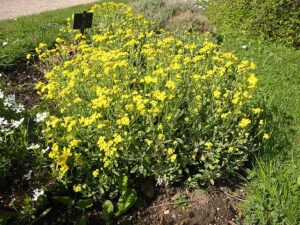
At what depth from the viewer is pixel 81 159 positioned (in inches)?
119

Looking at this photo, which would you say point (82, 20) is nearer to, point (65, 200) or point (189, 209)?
point (65, 200)

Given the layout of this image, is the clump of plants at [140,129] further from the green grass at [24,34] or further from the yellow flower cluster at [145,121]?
the green grass at [24,34]

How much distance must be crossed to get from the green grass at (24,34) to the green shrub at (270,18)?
3123 millimetres

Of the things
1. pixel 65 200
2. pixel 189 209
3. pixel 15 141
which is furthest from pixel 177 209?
pixel 15 141

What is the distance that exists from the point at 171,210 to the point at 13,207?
1.27m

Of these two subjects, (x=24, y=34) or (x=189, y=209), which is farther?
(x=24, y=34)

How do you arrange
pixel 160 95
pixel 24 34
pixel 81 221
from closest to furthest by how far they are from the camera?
pixel 81 221 → pixel 160 95 → pixel 24 34

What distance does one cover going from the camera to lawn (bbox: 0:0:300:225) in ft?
10.4

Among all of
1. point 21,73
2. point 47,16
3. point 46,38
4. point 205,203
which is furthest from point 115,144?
point 47,16

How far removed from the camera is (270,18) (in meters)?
6.35

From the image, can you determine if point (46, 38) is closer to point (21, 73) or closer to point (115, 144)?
point (21, 73)

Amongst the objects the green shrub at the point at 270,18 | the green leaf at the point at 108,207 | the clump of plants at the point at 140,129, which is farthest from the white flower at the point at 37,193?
the green shrub at the point at 270,18

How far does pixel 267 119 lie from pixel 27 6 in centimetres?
714

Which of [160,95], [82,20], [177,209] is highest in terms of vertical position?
[82,20]
